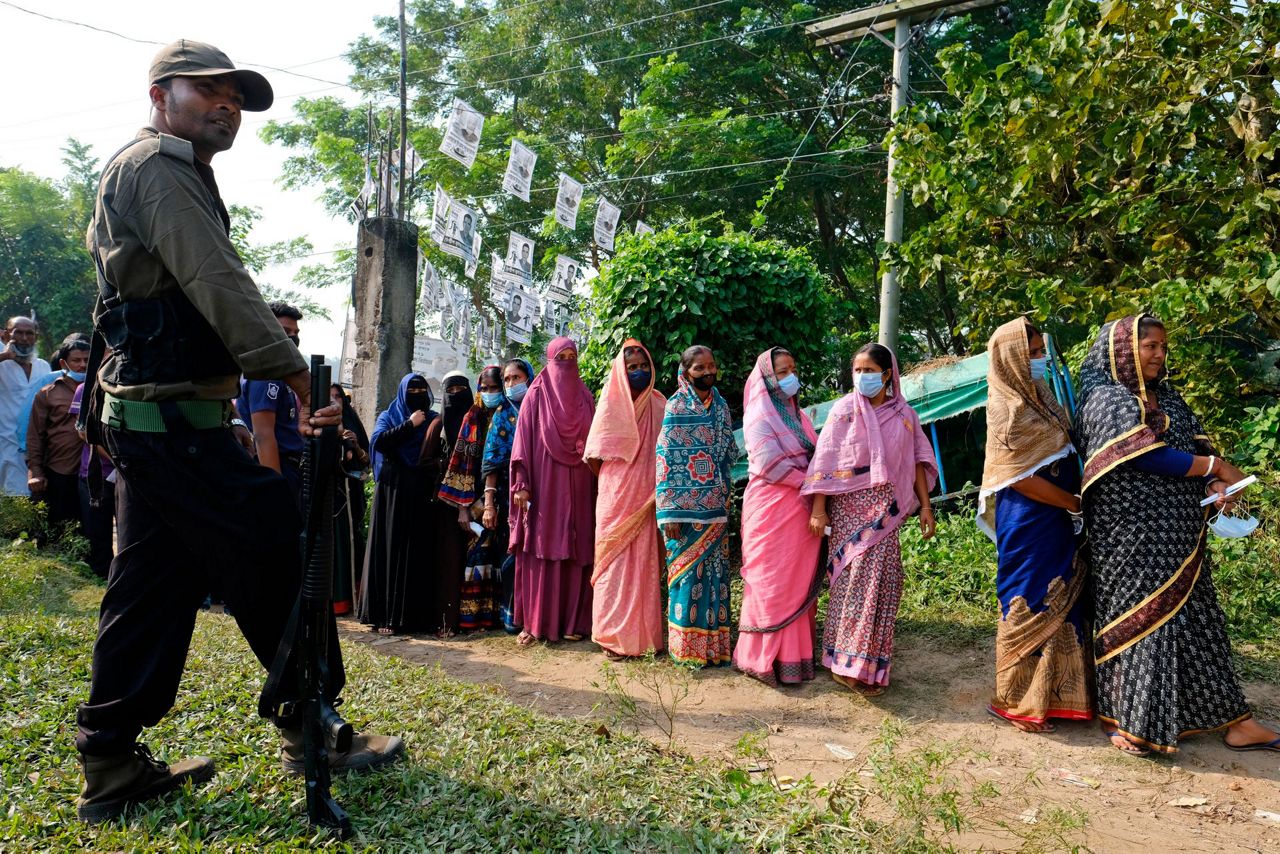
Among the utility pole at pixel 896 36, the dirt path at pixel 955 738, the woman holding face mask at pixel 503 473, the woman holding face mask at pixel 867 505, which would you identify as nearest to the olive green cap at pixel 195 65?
the dirt path at pixel 955 738

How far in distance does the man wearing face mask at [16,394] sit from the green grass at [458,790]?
491 cm

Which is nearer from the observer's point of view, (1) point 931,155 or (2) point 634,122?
(1) point 931,155

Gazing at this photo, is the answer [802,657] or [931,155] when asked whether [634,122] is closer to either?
[931,155]

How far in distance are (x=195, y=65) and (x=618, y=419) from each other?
3185mm

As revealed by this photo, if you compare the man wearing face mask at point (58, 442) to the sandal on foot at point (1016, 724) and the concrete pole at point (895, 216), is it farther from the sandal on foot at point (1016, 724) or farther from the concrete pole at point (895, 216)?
the concrete pole at point (895, 216)

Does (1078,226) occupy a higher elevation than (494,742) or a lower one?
higher

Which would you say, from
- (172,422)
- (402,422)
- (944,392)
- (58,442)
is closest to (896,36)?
(944,392)

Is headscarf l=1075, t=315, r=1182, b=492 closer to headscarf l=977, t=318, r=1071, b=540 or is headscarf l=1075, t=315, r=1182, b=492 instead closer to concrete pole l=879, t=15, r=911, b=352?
headscarf l=977, t=318, r=1071, b=540

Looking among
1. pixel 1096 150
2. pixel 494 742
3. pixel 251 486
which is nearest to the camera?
pixel 251 486

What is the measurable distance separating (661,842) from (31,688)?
2.62 m

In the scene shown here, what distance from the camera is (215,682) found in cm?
362

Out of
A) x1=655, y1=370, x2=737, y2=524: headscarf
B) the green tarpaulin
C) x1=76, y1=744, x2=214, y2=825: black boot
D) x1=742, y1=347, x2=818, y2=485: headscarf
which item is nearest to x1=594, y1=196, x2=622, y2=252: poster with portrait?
the green tarpaulin

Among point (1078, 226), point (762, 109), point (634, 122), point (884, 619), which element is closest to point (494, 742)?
point (884, 619)

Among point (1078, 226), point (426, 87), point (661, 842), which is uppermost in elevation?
point (426, 87)
